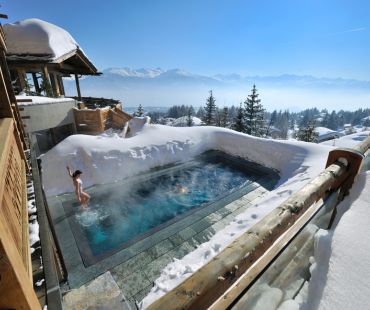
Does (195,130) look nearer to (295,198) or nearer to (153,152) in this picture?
(153,152)

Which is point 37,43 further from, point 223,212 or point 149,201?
point 223,212

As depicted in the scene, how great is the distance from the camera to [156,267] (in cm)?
451

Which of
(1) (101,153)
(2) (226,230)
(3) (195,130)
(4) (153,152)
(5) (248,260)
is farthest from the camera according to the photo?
(3) (195,130)

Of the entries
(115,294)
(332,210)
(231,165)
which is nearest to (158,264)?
(115,294)

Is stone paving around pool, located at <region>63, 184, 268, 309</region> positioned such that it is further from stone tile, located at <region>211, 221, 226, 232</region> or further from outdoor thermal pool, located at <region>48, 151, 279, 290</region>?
outdoor thermal pool, located at <region>48, 151, 279, 290</region>

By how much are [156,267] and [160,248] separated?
576 mm

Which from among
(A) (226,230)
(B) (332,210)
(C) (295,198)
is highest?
(C) (295,198)

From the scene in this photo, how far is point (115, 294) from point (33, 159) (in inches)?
113

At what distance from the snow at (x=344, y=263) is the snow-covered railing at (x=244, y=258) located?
249 millimetres

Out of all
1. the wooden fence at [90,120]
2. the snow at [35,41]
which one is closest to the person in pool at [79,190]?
the wooden fence at [90,120]

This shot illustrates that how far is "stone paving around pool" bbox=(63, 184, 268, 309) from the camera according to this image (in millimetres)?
4062

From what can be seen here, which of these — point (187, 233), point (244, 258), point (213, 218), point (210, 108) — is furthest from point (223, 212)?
point (210, 108)

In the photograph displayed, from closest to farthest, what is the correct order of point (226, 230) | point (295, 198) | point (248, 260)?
point (248, 260), point (295, 198), point (226, 230)

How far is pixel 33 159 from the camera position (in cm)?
351
